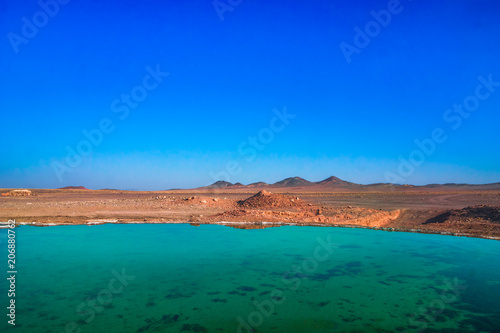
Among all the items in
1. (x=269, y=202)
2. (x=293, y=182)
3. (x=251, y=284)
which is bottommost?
(x=251, y=284)

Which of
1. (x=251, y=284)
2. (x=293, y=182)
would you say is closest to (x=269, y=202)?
(x=251, y=284)

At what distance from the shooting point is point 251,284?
6.81 metres

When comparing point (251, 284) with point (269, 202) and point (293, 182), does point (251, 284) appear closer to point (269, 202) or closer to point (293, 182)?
point (269, 202)

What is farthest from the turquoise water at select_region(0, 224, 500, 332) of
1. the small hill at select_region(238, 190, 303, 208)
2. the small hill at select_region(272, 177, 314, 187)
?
the small hill at select_region(272, 177, 314, 187)

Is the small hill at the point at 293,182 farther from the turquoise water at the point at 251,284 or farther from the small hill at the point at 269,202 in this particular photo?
the turquoise water at the point at 251,284

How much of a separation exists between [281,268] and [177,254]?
324 centimetres

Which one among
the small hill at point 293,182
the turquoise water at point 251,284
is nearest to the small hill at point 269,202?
the turquoise water at point 251,284

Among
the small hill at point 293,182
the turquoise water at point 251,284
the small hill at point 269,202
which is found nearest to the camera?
the turquoise water at point 251,284

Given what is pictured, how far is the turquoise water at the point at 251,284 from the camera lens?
496cm

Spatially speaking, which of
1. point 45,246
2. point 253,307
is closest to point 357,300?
point 253,307

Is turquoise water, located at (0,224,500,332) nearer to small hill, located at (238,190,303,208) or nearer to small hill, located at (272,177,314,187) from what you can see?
small hill, located at (238,190,303,208)

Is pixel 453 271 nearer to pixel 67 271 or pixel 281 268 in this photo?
pixel 281 268

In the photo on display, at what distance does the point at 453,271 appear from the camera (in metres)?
8.09

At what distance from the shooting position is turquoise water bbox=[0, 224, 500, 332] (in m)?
4.96
